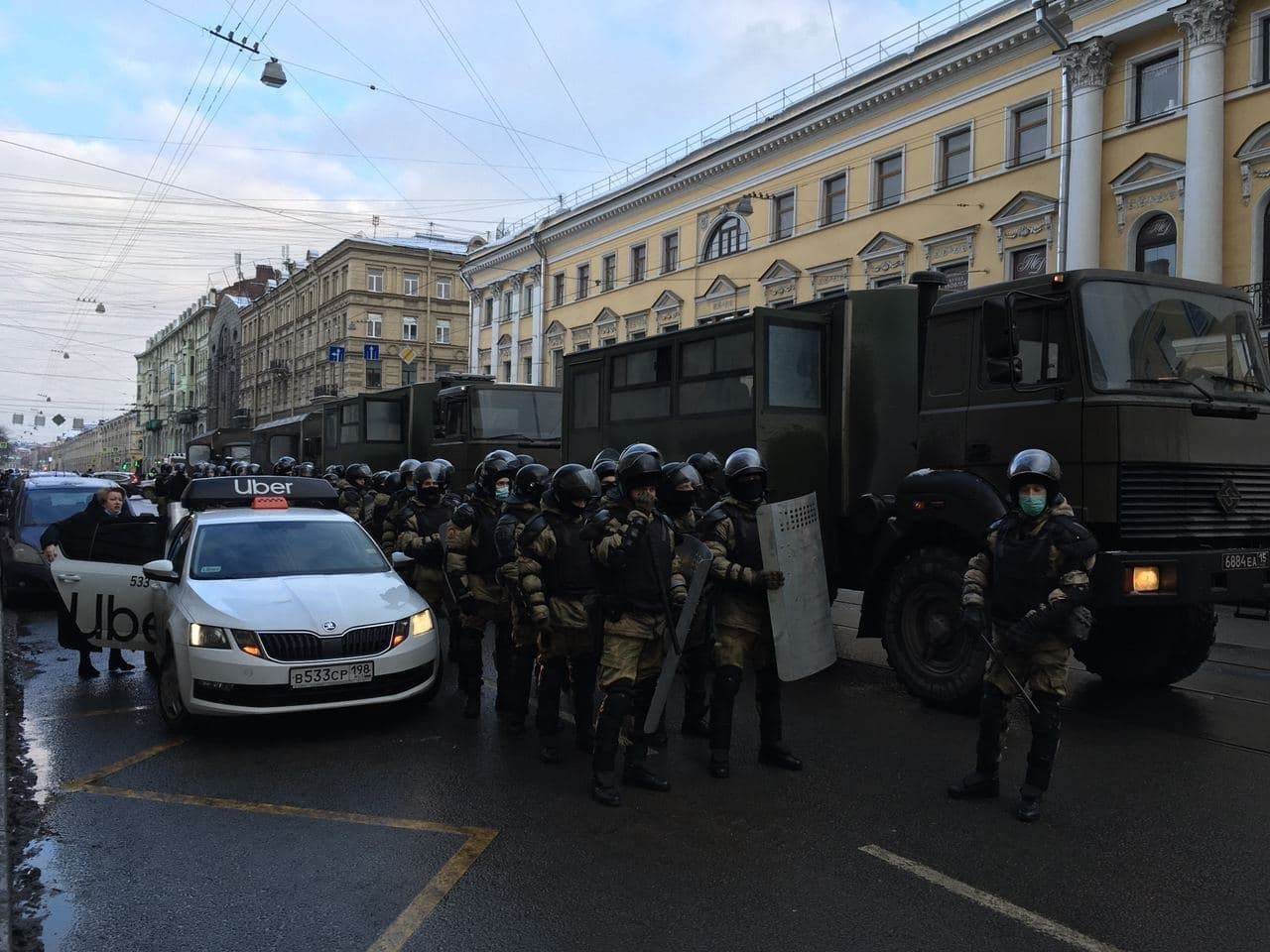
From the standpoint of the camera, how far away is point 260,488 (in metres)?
9.80

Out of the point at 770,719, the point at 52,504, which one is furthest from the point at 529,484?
the point at 52,504

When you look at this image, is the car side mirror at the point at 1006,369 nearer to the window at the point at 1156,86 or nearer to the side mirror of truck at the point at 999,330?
the side mirror of truck at the point at 999,330

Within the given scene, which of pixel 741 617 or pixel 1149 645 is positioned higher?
pixel 741 617

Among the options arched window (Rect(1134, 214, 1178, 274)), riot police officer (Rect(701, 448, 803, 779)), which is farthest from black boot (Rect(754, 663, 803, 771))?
arched window (Rect(1134, 214, 1178, 274))

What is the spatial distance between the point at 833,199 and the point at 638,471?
23538 mm

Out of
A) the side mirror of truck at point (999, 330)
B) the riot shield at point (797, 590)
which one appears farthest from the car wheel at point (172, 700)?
the side mirror of truck at point (999, 330)

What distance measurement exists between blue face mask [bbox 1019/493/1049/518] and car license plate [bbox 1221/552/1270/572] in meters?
1.98

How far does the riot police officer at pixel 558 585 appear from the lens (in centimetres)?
579

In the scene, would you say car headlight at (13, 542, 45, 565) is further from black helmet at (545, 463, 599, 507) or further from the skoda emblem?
the skoda emblem

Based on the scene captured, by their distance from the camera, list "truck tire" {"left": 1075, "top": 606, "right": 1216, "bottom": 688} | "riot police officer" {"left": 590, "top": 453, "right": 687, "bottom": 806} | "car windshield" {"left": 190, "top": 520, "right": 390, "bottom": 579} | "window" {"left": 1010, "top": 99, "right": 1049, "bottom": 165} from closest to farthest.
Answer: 1. "riot police officer" {"left": 590, "top": 453, "right": 687, "bottom": 806}
2. "car windshield" {"left": 190, "top": 520, "right": 390, "bottom": 579}
3. "truck tire" {"left": 1075, "top": 606, "right": 1216, "bottom": 688}
4. "window" {"left": 1010, "top": 99, "right": 1049, "bottom": 165}

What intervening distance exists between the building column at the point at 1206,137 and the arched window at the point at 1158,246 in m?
0.80

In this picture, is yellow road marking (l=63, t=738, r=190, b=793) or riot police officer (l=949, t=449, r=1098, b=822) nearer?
riot police officer (l=949, t=449, r=1098, b=822)

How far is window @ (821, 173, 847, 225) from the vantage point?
87.9ft

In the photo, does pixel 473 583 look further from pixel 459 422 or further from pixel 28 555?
pixel 459 422
